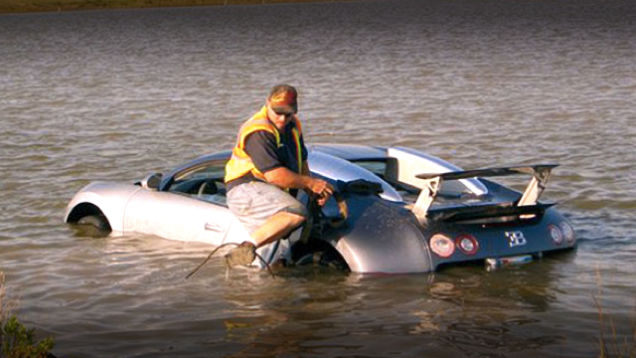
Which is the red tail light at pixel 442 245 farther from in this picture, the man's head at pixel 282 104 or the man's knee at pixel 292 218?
the man's head at pixel 282 104

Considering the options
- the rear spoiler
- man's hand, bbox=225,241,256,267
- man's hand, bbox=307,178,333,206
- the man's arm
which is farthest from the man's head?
the rear spoiler

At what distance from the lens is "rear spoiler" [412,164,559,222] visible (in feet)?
31.6

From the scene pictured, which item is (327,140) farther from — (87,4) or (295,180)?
(87,4)

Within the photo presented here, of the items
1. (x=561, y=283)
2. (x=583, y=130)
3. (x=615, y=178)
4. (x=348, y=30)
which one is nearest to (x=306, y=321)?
(x=561, y=283)

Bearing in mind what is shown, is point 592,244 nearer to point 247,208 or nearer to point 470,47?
point 247,208

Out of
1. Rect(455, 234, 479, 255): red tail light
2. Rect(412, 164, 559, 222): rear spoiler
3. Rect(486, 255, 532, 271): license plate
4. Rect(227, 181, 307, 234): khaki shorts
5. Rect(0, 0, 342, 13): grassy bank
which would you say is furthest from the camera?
Rect(0, 0, 342, 13): grassy bank

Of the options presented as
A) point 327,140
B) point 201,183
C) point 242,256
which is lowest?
point 242,256

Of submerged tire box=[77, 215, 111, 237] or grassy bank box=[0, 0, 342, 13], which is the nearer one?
submerged tire box=[77, 215, 111, 237]

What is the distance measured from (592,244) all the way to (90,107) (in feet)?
55.4

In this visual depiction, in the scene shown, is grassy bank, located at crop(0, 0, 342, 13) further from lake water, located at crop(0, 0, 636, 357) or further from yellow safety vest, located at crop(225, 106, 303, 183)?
yellow safety vest, located at crop(225, 106, 303, 183)

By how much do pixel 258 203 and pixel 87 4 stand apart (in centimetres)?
12168

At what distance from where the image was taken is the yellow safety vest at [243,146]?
9875mm

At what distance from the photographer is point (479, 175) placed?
31.6 ft

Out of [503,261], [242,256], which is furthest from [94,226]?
[503,261]
